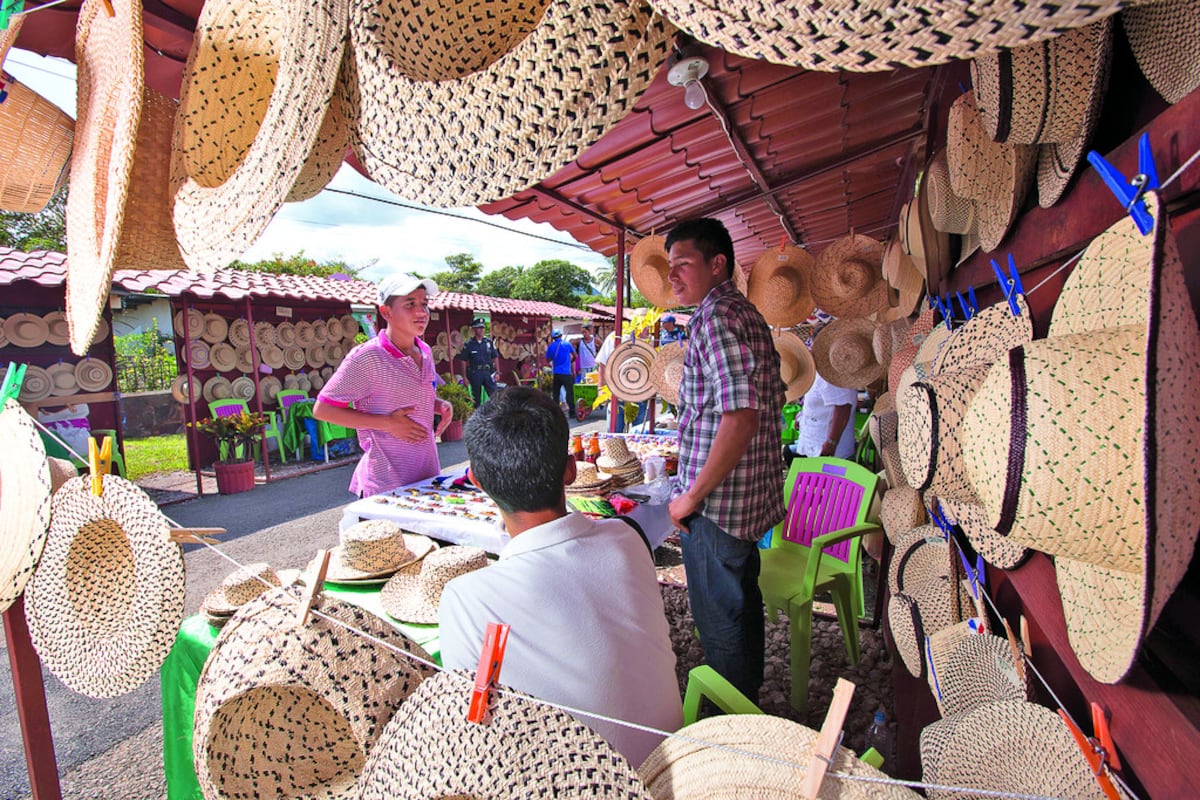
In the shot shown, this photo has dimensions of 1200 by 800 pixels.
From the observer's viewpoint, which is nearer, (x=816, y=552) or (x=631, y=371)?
(x=816, y=552)

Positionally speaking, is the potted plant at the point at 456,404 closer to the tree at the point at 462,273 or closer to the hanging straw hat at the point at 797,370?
the hanging straw hat at the point at 797,370

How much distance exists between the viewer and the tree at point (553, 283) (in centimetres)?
3617

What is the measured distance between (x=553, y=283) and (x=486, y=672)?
38.1m

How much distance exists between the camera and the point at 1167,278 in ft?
1.30

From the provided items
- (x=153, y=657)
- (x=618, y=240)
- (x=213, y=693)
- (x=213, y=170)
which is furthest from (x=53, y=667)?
(x=618, y=240)

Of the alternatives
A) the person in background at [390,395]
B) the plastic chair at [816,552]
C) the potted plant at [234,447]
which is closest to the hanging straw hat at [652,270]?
the plastic chair at [816,552]

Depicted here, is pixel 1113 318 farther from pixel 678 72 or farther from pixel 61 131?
pixel 678 72

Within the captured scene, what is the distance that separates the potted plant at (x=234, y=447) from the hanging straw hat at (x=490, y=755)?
725 centimetres

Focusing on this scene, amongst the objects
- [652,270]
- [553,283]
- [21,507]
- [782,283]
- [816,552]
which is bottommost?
[816,552]

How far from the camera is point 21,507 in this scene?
1095mm

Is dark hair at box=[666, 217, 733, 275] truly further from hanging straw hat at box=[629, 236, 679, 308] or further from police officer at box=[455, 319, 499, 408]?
police officer at box=[455, 319, 499, 408]

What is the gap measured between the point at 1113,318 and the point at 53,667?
5.56 ft

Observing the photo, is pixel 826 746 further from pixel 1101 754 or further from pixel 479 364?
pixel 479 364

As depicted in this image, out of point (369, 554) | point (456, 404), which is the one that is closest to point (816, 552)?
point (369, 554)
